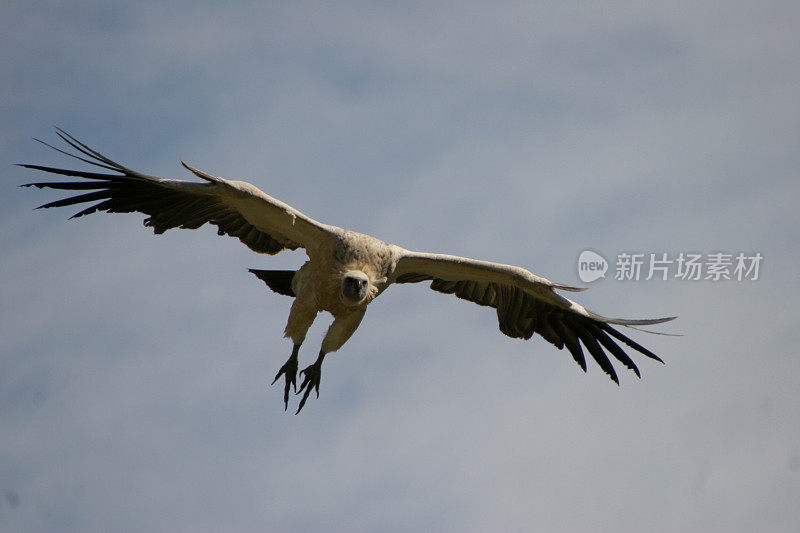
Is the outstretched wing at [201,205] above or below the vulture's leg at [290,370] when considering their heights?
above

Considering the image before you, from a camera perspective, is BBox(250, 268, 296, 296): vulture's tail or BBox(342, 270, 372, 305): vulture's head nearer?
BBox(342, 270, 372, 305): vulture's head

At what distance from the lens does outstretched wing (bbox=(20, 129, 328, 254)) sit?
12711 millimetres

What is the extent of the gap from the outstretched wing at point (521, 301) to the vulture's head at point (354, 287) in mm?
1053

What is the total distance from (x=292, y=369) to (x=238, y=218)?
1934 mm

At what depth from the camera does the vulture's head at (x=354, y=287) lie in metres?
12.8

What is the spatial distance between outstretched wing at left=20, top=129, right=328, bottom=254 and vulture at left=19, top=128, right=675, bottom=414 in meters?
0.01

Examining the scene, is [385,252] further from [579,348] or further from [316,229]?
[579,348]

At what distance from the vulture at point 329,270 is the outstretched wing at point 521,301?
0.01 metres

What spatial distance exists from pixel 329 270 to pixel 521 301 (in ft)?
9.42

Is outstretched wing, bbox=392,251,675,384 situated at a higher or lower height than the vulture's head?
higher

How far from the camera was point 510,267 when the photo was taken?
554 inches

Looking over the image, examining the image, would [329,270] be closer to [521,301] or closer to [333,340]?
[333,340]

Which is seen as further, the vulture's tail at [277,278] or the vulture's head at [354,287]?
the vulture's tail at [277,278]

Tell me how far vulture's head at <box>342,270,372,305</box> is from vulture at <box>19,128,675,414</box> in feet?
0.04
